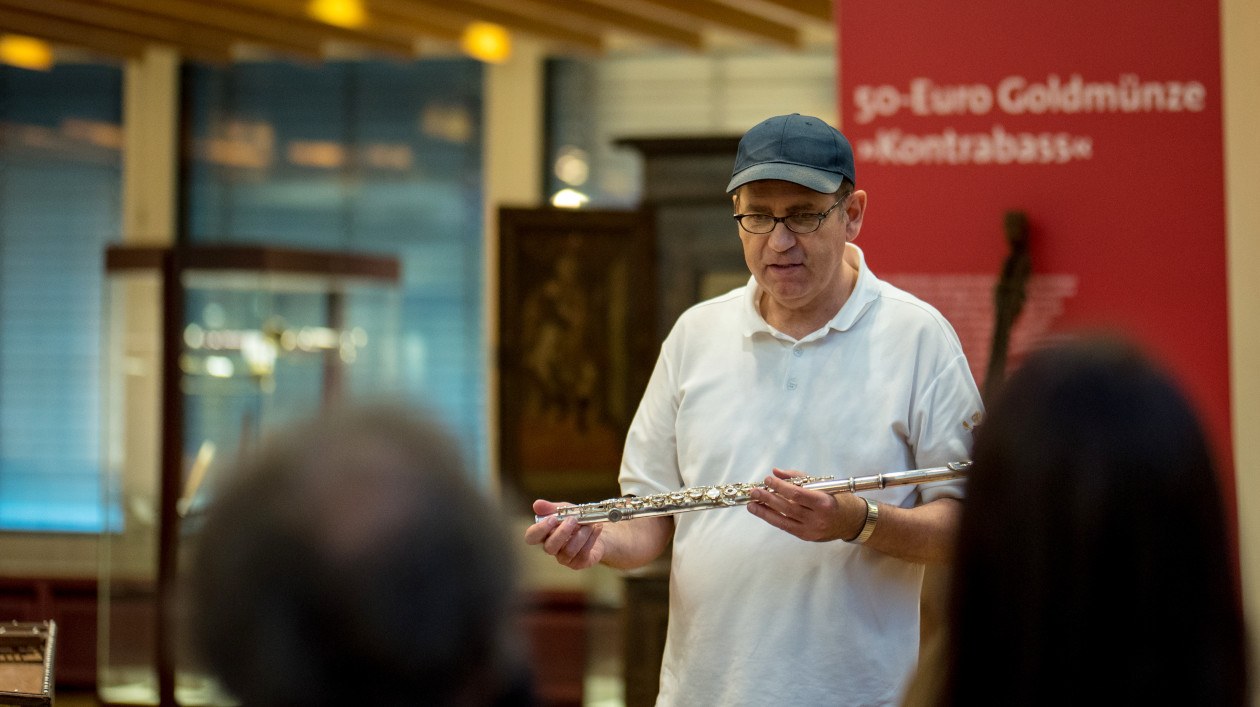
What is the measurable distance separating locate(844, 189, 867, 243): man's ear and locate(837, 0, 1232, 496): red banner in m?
0.87

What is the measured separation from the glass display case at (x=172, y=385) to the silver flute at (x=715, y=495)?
13.7 feet

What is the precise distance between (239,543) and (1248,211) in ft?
9.25

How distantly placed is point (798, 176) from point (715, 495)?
0.58m

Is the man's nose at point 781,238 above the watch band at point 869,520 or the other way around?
above

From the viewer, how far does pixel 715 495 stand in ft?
6.90

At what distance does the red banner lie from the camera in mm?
2965

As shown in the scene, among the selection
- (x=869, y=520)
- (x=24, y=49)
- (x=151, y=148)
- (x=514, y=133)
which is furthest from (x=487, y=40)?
(x=869, y=520)

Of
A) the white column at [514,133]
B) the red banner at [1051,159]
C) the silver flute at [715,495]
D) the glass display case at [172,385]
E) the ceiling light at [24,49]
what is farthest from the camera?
the white column at [514,133]

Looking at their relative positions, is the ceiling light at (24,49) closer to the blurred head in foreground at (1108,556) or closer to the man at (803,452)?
the man at (803,452)

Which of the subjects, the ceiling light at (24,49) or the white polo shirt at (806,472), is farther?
the ceiling light at (24,49)

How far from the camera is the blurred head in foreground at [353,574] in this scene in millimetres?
755

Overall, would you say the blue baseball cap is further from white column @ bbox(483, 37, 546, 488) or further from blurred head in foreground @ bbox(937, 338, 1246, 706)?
white column @ bbox(483, 37, 546, 488)

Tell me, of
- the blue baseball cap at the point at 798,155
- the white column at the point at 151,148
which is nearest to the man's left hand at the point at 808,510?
the blue baseball cap at the point at 798,155

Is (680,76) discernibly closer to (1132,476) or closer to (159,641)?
(159,641)
